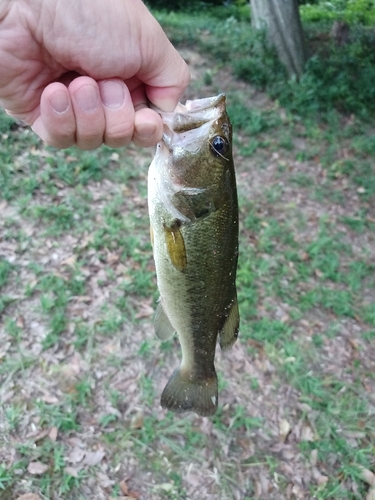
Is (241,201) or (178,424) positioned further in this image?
(241,201)

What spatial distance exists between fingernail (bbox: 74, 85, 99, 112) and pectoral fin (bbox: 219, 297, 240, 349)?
99 centimetres

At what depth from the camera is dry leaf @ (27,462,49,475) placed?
116 inches

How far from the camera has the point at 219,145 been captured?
1.64 metres

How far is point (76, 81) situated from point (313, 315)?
3.55 m

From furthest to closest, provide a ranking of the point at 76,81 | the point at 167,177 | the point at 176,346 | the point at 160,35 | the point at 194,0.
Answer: the point at 194,0, the point at 176,346, the point at 167,177, the point at 160,35, the point at 76,81

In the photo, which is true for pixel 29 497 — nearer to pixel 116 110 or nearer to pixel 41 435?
pixel 41 435

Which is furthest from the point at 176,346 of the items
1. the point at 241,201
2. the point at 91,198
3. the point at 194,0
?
the point at 194,0

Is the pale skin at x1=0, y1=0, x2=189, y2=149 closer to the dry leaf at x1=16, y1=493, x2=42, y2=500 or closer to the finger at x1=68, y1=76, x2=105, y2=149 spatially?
the finger at x1=68, y1=76, x2=105, y2=149

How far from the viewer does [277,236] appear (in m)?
5.01

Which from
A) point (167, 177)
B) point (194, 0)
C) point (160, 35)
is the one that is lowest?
point (194, 0)

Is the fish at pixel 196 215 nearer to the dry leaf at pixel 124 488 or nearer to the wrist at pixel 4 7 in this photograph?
the wrist at pixel 4 7

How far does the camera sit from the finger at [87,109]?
1.46m

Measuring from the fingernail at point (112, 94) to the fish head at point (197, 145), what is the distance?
0.19 meters

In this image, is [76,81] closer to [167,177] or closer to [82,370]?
[167,177]
